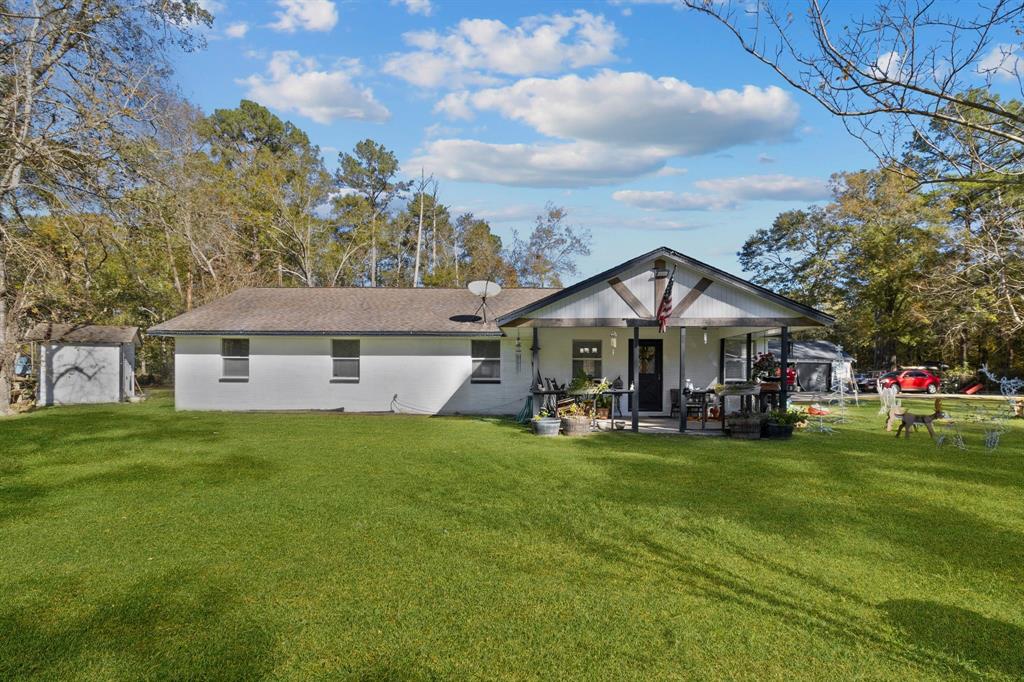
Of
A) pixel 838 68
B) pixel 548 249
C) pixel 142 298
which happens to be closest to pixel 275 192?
pixel 142 298

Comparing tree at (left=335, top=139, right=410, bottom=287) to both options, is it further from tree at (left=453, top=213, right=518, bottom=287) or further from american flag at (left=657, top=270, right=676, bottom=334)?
american flag at (left=657, top=270, right=676, bottom=334)

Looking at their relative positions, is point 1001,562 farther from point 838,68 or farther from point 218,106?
point 218,106

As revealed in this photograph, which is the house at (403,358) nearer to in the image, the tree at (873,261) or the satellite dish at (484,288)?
the satellite dish at (484,288)

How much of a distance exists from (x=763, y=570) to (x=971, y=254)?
28158 millimetres

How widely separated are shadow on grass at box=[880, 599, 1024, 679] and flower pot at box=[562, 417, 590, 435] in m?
8.64

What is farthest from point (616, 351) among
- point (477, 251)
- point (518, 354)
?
point (477, 251)

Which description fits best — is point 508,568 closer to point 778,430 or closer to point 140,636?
point 140,636

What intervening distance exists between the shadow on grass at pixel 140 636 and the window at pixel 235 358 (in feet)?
45.7

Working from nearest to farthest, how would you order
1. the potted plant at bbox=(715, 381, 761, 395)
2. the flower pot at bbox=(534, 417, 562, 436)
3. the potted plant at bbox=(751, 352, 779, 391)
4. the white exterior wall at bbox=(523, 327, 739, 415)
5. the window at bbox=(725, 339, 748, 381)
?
the potted plant at bbox=(715, 381, 761, 395), the flower pot at bbox=(534, 417, 562, 436), the potted plant at bbox=(751, 352, 779, 391), the white exterior wall at bbox=(523, 327, 739, 415), the window at bbox=(725, 339, 748, 381)

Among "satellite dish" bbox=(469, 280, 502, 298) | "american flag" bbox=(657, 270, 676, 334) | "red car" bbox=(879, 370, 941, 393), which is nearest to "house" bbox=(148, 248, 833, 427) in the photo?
"satellite dish" bbox=(469, 280, 502, 298)

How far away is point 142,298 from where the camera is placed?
90.7 feet

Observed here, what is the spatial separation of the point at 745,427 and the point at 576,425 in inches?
138

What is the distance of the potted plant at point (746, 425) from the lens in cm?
1248

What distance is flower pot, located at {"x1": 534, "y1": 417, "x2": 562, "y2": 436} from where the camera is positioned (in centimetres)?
1295
